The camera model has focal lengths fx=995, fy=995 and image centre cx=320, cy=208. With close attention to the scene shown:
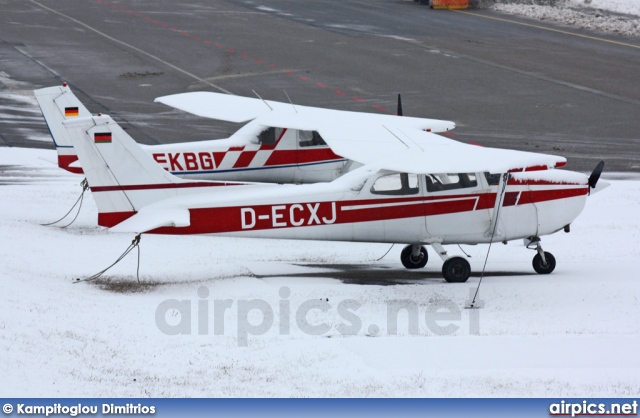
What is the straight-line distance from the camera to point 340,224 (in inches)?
590

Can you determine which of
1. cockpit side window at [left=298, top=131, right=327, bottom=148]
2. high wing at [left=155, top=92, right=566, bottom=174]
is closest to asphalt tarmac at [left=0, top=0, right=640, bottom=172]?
high wing at [left=155, top=92, right=566, bottom=174]

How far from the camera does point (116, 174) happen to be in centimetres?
1435

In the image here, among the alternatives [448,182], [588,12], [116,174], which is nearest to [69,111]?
[116,174]

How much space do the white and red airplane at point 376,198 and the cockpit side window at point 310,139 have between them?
8.82 feet

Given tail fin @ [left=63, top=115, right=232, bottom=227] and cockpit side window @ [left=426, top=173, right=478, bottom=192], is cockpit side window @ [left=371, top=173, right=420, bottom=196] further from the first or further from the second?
tail fin @ [left=63, top=115, right=232, bottom=227]

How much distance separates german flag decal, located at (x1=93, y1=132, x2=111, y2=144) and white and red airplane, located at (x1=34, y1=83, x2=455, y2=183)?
402cm

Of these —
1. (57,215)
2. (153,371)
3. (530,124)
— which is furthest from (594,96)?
(153,371)

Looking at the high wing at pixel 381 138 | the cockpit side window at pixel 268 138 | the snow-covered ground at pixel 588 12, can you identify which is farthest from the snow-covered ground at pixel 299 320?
the snow-covered ground at pixel 588 12

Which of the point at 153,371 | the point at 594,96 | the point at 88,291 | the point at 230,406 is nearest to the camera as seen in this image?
the point at 230,406

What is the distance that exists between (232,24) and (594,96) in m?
19.1

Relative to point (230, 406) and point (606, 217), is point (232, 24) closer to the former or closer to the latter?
Result: point (606, 217)

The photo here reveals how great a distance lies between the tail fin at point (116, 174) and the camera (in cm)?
1423

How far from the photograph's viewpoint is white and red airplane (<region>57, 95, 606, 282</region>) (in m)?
14.3

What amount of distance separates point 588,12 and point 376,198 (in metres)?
38.6
